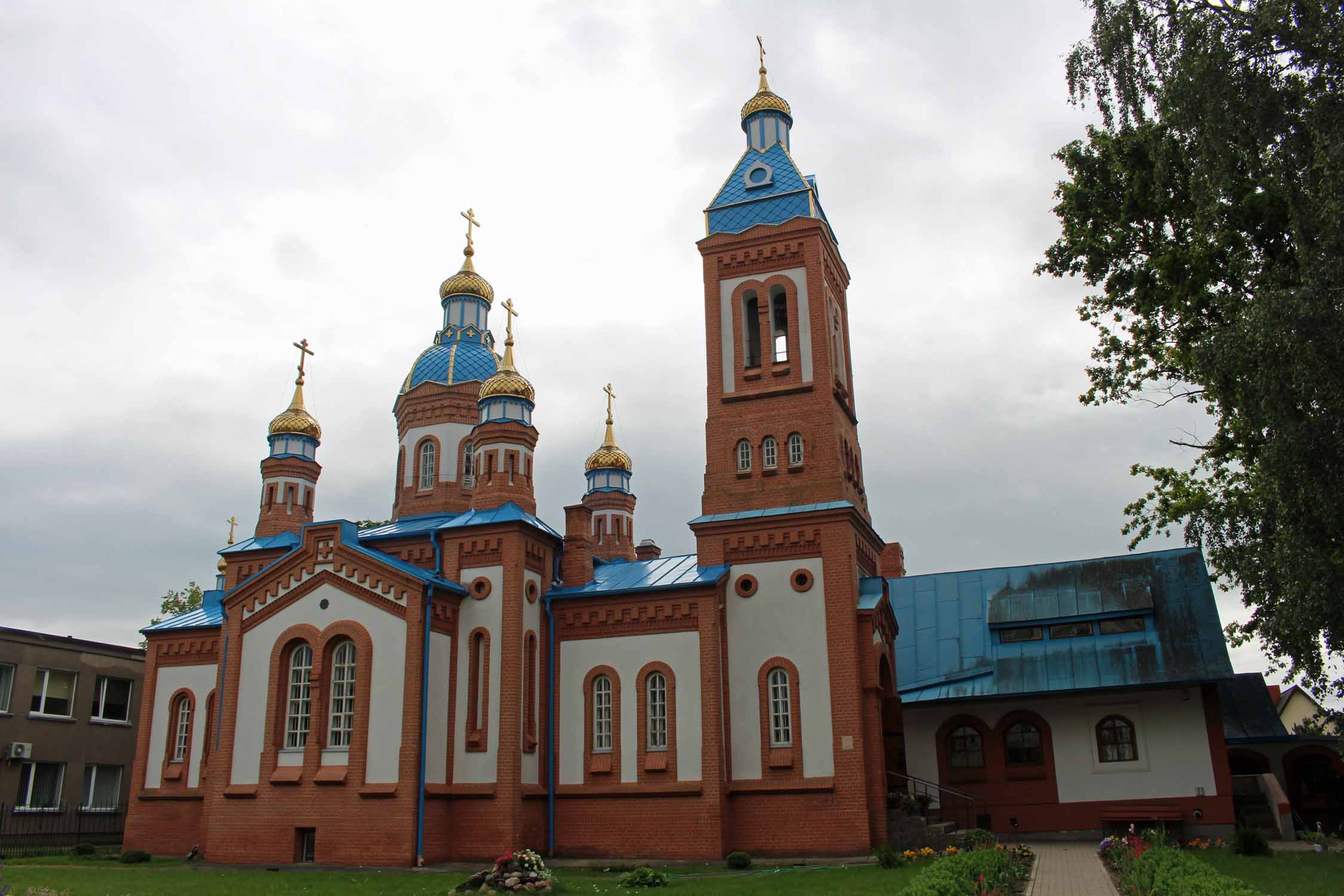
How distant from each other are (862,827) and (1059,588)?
9360 millimetres

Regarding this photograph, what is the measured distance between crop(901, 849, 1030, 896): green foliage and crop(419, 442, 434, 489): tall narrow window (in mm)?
18302

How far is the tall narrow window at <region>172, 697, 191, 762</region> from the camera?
27.0 metres

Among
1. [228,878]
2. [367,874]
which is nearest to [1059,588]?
[367,874]

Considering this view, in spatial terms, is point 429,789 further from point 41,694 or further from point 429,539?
point 41,694

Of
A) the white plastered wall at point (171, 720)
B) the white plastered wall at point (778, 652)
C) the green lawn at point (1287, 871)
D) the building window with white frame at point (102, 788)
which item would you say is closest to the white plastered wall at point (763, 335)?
the white plastered wall at point (778, 652)

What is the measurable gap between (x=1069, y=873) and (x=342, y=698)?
15.0 m

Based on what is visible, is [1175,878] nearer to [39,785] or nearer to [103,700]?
[39,785]

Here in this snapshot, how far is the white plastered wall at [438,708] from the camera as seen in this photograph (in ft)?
73.4

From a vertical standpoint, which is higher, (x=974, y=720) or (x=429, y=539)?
(x=429, y=539)

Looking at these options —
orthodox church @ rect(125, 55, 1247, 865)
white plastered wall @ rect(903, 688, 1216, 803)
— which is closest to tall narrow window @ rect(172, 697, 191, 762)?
orthodox church @ rect(125, 55, 1247, 865)

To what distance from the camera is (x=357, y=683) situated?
22.6 meters

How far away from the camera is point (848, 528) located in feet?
75.8

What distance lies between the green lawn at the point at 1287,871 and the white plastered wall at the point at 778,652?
24.0ft

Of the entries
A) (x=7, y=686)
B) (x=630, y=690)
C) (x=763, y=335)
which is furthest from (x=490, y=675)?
(x=7, y=686)
